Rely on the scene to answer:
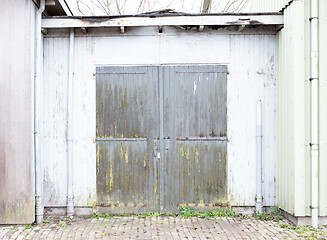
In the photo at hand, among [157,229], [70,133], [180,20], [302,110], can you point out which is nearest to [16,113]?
[70,133]

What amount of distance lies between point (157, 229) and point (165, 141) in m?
1.44

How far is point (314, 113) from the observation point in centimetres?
487

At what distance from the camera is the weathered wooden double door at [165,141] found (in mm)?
5512

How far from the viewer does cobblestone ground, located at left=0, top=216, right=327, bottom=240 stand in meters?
4.59

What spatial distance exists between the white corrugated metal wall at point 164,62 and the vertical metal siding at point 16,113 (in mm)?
569

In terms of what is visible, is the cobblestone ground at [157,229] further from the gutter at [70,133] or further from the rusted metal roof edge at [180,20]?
the rusted metal roof edge at [180,20]

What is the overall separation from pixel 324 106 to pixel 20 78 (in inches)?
185

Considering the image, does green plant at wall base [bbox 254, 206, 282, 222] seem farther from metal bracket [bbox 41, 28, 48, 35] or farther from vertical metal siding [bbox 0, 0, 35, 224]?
metal bracket [bbox 41, 28, 48, 35]

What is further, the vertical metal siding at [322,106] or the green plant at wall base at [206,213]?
the green plant at wall base at [206,213]

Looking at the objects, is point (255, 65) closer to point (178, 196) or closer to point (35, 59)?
point (178, 196)

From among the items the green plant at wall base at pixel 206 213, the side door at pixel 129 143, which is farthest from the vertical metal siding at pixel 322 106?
the side door at pixel 129 143

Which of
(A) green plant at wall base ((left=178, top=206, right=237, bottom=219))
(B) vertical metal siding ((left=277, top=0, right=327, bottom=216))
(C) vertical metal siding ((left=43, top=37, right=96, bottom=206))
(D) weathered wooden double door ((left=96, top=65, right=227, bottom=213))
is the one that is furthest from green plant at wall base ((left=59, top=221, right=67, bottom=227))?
(B) vertical metal siding ((left=277, top=0, right=327, bottom=216))

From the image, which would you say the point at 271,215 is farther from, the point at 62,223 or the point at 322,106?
the point at 62,223

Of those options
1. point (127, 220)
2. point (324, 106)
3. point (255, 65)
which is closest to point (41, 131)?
point (127, 220)
